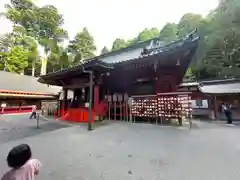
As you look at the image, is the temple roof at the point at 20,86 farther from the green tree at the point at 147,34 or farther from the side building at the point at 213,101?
the green tree at the point at 147,34

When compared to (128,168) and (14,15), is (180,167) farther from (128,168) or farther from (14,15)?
(14,15)

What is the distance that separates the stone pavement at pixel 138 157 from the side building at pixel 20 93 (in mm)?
14033

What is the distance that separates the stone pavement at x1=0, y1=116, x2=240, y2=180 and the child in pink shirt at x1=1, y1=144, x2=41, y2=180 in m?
1.18

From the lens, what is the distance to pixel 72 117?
9.15 m

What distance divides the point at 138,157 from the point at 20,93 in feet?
60.7

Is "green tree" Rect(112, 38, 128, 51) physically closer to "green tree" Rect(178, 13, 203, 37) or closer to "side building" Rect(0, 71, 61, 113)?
"green tree" Rect(178, 13, 203, 37)

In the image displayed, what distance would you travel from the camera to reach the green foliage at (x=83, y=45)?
35719 millimetres

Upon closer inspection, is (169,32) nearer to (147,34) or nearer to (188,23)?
(188,23)

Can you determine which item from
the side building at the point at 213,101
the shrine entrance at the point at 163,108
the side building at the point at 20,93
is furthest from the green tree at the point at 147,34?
the shrine entrance at the point at 163,108

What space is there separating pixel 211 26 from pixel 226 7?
7.77 ft

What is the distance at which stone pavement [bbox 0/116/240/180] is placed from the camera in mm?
2654

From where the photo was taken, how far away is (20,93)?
1770 centimetres

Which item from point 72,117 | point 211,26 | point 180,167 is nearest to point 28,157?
point 180,167

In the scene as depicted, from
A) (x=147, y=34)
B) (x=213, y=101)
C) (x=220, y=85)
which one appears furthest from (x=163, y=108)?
(x=147, y=34)
